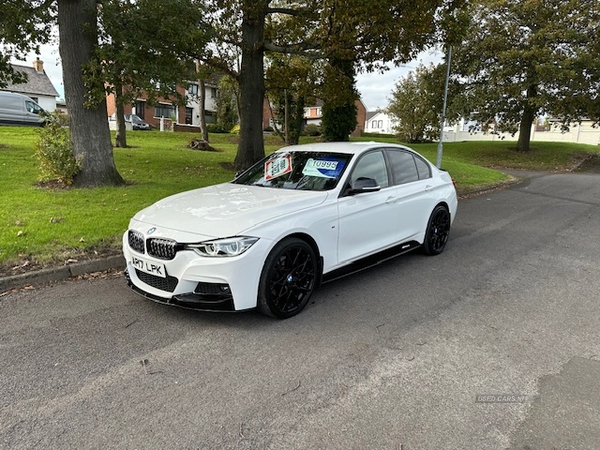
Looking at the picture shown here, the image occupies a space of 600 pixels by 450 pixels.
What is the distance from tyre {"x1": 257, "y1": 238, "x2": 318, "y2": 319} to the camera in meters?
3.84

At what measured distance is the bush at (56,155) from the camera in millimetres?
8469

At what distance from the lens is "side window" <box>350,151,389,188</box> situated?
4961mm

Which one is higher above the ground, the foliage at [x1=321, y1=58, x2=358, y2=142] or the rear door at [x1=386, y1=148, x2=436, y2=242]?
the foliage at [x1=321, y1=58, x2=358, y2=142]

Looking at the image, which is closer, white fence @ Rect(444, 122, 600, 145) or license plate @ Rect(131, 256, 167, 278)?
license plate @ Rect(131, 256, 167, 278)

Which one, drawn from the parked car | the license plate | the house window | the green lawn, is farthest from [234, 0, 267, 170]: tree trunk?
the house window

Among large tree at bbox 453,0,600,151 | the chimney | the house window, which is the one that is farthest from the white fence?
the chimney

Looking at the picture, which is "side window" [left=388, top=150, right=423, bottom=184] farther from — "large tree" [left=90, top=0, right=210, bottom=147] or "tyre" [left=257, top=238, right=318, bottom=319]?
"large tree" [left=90, top=0, right=210, bottom=147]

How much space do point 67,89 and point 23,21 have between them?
1.52m

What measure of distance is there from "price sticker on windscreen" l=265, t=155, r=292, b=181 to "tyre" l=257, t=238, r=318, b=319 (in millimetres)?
1325

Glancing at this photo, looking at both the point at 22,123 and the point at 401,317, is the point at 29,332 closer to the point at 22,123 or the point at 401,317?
the point at 401,317

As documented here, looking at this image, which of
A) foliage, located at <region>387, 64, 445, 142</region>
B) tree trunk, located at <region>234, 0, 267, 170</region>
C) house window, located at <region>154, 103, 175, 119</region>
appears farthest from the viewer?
house window, located at <region>154, 103, 175, 119</region>

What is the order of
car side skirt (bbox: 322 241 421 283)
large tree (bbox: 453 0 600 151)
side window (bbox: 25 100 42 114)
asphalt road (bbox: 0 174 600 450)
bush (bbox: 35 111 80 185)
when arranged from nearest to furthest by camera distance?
1. asphalt road (bbox: 0 174 600 450)
2. car side skirt (bbox: 322 241 421 283)
3. bush (bbox: 35 111 80 185)
4. large tree (bbox: 453 0 600 151)
5. side window (bbox: 25 100 42 114)

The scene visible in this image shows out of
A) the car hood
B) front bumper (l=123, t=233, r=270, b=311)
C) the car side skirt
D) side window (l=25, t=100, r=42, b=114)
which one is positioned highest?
side window (l=25, t=100, r=42, b=114)

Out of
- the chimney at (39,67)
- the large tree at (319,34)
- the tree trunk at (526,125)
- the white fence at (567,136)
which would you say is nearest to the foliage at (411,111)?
the tree trunk at (526,125)
